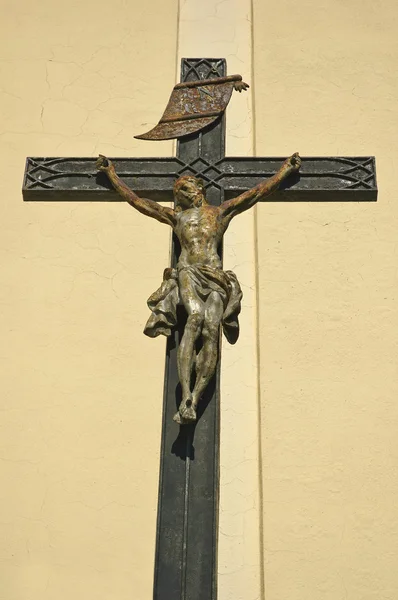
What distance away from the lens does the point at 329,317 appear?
4711 mm

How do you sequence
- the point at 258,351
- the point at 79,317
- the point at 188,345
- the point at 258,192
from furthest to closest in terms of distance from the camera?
the point at 79,317, the point at 258,351, the point at 258,192, the point at 188,345

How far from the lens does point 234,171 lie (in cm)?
385

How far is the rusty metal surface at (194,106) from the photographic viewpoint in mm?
3922

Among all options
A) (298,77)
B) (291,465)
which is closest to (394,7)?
(298,77)

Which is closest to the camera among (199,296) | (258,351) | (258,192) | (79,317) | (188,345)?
(188,345)

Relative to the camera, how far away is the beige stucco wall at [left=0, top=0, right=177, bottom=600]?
14.0 ft

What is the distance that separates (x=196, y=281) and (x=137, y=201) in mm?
454

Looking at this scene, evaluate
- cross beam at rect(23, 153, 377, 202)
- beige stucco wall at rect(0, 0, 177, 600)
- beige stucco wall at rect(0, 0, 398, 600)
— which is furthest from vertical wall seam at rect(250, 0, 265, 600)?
cross beam at rect(23, 153, 377, 202)

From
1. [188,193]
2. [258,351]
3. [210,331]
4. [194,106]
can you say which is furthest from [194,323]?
[258,351]

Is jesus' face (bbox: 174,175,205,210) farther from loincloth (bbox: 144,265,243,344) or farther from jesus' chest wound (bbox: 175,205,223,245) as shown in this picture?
loincloth (bbox: 144,265,243,344)

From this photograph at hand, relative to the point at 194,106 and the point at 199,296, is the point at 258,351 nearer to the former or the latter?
the point at 194,106

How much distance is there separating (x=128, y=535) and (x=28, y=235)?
1448mm

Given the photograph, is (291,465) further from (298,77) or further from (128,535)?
(298,77)

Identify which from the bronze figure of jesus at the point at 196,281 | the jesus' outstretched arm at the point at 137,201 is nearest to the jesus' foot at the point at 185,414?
the bronze figure of jesus at the point at 196,281
